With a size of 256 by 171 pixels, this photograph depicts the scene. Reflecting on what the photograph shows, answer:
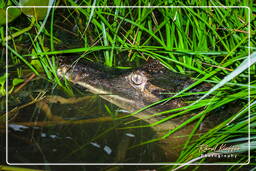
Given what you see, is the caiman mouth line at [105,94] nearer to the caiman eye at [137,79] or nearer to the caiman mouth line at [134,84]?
the caiman mouth line at [134,84]

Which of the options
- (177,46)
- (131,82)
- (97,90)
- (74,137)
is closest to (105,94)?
(97,90)

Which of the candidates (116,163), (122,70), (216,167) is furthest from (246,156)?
(122,70)

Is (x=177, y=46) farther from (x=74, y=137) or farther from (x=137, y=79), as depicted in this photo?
(x=74, y=137)

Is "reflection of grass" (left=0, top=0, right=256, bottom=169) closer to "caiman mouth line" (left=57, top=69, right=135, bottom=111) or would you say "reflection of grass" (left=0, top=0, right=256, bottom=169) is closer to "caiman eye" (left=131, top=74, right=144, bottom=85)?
"caiman mouth line" (left=57, top=69, right=135, bottom=111)

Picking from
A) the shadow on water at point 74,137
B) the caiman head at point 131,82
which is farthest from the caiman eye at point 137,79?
the shadow on water at point 74,137

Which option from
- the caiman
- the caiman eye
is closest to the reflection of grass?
the caiman

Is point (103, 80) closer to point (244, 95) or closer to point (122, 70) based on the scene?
point (122, 70)

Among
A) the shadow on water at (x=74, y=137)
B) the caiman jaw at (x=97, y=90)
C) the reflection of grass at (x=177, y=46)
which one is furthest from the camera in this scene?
the caiman jaw at (x=97, y=90)
